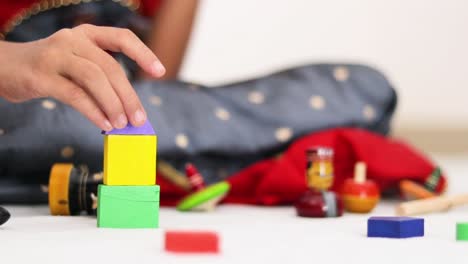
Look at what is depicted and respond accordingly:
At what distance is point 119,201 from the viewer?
783 mm

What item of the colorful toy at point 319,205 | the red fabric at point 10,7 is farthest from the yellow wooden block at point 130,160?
the red fabric at point 10,7

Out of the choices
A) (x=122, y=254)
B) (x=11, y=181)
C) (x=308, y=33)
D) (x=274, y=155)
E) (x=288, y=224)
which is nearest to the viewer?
(x=122, y=254)

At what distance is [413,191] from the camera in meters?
1.12

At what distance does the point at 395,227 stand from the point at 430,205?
0.84 ft

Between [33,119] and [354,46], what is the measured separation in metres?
1.18

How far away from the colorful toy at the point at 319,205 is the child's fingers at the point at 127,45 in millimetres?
253

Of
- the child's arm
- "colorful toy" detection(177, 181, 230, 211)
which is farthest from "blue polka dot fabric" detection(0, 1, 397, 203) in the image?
the child's arm

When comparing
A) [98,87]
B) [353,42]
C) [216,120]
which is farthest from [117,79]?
[353,42]

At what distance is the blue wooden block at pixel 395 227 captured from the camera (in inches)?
29.9

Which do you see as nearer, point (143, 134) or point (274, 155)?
point (143, 134)

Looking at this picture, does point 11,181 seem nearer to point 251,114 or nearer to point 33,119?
point 33,119

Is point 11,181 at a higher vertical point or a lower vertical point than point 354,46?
lower

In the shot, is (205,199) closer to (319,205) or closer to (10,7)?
(319,205)

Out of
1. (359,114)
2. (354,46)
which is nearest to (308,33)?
(354,46)
